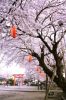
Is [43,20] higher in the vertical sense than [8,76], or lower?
lower

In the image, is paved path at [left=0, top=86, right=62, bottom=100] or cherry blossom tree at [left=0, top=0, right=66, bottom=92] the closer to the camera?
cherry blossom tree at [left=0, top=0, right=66, bottom=92]

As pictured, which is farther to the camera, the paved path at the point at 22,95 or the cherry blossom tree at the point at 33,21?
the paved path at the point at 22,95

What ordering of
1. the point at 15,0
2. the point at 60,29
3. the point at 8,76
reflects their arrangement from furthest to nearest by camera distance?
the point at 8,76
the point at 60,29
the point at 15,0

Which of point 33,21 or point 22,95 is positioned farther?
point 22,95

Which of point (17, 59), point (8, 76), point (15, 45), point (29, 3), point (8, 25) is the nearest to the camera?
point (29, 3)

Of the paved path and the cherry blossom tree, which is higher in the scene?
the cherry blossom tree

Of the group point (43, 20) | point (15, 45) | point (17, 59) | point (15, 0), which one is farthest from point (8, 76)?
point (15, 0)

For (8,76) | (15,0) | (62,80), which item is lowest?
(62,80)

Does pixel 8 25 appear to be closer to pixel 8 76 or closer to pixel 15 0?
pixel 15 0

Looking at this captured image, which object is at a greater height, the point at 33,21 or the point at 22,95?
the point at 33,21

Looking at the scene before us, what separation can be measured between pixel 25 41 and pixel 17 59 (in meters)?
9.33

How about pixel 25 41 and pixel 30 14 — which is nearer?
pixel 30 14

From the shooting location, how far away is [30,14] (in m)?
14.6

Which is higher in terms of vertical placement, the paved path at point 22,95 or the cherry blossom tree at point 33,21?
the cherry blossom tree at point 33,21
